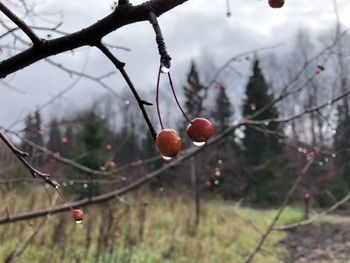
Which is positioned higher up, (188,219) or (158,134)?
(188,219)

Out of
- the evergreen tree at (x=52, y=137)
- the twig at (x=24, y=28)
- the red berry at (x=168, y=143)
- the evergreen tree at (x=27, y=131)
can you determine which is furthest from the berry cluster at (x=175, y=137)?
the evergreen tree at (x=52, y=137)

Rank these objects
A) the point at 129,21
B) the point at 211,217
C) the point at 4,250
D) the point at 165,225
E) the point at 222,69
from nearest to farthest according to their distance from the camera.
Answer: the point at 129,21, the point at 222,69, the point at 4,250, the point at 165,225, the point at 211,217

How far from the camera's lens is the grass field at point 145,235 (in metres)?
5.54

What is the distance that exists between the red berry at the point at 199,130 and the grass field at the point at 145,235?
4.11 m

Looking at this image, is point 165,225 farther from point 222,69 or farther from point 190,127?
point 190,127

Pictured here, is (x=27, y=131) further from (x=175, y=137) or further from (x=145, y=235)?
(x=145, y=235)

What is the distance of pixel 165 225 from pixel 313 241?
2.97 metres

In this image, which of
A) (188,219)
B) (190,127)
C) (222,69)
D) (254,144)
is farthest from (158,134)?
(254,144)

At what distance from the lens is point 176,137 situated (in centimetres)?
70

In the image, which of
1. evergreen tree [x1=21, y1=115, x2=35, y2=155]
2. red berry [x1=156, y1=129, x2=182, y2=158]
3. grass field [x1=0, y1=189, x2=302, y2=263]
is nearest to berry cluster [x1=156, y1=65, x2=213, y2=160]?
red berry [x1=156, y1=129, x2=182, y2=158]

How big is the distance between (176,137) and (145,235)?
7.50 meters

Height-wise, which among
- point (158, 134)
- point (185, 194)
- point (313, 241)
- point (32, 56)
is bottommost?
point (158, 134)

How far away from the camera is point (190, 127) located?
722mm

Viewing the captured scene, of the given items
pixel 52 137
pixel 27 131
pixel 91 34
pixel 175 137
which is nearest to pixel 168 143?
pixel 175 137
